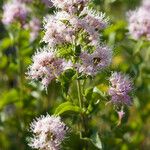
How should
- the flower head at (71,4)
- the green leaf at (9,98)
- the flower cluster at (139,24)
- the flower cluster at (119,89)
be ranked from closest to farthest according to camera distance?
the flower head at (71,4), the flower cluster at (119,89), the flower cluster at (139,24), the green leaf at (9,98)

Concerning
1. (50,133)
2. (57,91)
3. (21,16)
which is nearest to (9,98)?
(57,91)

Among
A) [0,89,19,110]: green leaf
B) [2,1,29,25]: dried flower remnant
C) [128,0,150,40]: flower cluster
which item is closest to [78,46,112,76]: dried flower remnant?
[128,0,150,40]: flower cluster

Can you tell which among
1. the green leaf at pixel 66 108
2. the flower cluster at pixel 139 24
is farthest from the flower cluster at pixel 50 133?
the flower cluster at pixel 139 24

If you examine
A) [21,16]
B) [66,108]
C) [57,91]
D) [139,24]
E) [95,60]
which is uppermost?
[21,16]

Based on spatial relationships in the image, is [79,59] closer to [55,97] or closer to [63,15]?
[63,15]

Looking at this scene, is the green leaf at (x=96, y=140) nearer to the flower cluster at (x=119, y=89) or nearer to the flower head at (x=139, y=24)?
the flower cluster at (x=119, y=89)

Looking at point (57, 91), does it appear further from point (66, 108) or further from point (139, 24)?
point (66, 108)
